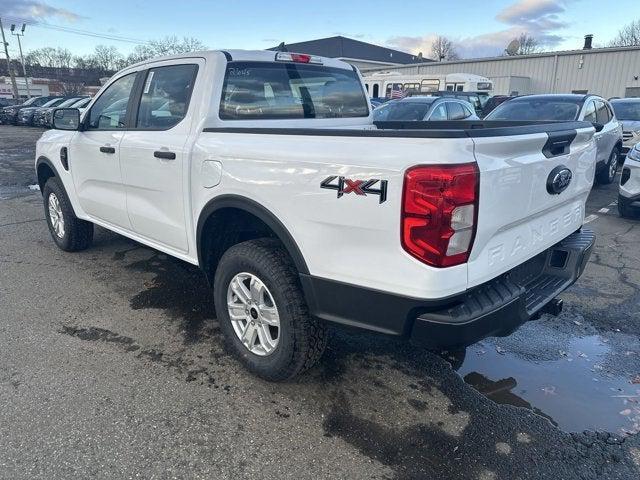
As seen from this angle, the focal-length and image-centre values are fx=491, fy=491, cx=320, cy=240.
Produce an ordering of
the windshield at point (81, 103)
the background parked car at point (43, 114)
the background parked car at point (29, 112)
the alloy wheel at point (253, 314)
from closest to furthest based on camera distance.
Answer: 1. the alloy wheel at point (253, 314)
2. the windshield at point (81, 103)
3. the background parked car at point (43, 114)
4. the background parked car at point (29, 112)

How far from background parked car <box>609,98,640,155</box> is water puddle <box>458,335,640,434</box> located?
9.02 metres

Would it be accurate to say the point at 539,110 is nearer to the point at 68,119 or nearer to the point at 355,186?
the point at 68,119

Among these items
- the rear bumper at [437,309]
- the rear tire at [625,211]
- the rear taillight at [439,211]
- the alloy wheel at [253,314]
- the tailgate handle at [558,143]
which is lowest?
the rear tire at [625,211]

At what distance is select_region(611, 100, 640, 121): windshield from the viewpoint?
11991 mm

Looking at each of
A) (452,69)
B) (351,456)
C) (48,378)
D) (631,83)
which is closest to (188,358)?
(48,378)

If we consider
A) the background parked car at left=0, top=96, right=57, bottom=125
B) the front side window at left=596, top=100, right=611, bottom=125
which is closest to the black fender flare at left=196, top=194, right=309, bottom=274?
the front side window at left=596, top=100, right=611, bottom=125

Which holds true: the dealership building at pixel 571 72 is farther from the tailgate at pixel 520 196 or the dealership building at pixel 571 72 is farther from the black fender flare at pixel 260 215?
the black fender flare at pixel 260 215

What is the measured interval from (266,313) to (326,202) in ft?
2.94

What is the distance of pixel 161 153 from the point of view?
11.2ft

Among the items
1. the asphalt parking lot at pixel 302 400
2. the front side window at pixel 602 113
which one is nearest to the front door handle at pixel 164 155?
the asphalt parking lot at pixel 302 400

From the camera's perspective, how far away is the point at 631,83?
30.0 meters

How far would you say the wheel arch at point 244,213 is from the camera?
2.62 meters

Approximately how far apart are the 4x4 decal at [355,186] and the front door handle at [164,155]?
4.58 feet

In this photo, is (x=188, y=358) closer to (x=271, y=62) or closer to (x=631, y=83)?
(x=271, y=62)
